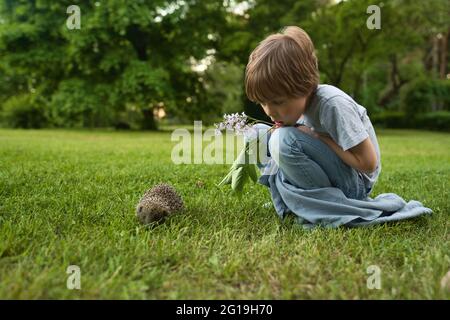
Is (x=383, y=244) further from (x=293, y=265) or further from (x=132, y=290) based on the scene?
(x=132, y=290)

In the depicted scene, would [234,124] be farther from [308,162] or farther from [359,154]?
[359,154]

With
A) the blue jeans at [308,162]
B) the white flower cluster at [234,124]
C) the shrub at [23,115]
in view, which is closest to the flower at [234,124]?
the white flower cluster at [234,124]

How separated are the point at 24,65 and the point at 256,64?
16729mm

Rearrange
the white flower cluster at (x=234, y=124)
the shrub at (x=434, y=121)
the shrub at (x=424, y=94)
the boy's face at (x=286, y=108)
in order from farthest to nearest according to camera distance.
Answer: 1. the shrub at (x=424, y=94)
2. the shrub at (x=434, y=121)
3. the white flower cluster at (x=234, y=124)
4. the boy's face at (x=286, y=108)

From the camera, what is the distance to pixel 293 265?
1.78m

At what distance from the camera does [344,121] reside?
210cm

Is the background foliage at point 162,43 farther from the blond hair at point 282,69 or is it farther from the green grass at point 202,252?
the blond hair at point 282,69

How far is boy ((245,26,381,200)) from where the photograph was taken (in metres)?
2.06

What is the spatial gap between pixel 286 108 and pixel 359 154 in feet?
1.49

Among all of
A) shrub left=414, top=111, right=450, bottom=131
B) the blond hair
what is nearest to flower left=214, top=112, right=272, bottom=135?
the blond hair

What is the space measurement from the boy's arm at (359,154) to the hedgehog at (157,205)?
92 centimetres

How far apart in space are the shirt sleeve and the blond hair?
141 millimetres

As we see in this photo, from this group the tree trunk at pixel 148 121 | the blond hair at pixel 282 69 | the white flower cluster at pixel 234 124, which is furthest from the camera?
the tree trunk at pixel 148 121

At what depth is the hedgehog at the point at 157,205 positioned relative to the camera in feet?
7.44
